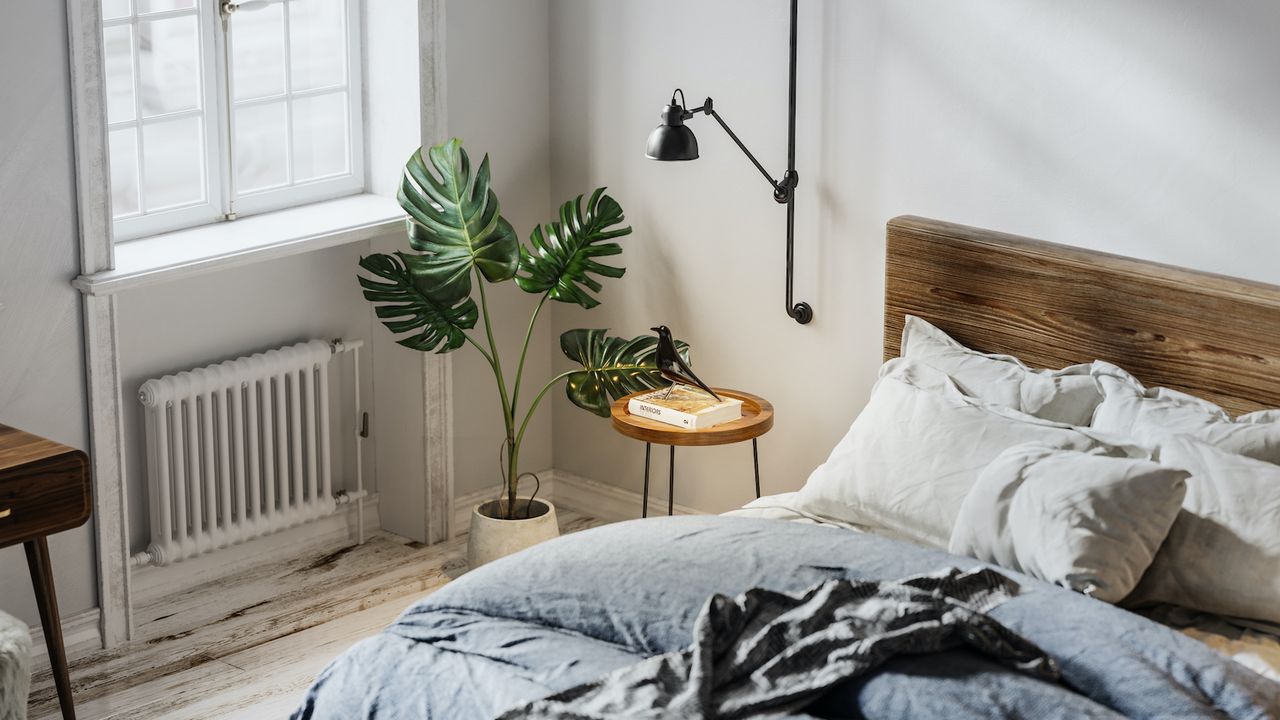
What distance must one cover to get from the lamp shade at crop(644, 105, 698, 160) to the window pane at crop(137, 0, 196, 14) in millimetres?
1325

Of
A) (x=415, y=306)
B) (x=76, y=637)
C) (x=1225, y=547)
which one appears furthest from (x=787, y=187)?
(x=76, y=637)

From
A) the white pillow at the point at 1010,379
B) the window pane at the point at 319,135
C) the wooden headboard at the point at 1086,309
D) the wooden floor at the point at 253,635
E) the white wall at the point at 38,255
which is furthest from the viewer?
the window pane at the point at 319,135

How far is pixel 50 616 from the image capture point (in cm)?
316

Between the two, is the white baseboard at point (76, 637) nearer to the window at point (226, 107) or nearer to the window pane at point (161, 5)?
the window at point (226, 107)

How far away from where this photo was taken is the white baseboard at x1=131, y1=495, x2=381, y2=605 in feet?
13.0

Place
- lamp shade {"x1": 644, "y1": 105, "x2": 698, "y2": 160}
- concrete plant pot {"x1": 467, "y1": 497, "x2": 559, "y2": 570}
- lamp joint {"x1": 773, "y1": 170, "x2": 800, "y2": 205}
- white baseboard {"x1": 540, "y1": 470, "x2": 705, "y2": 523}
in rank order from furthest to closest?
white baseboard {"x1": 540, "y1": 470, "x2": 705, "y2": 523}
concrete plant pot {"x1": 467, "y1": 497, "x2": 559, "y2": 570}
lamp joint {"x1": 773, "y1": 170, "x2": 800, "y2": 205}
lamp shade {"x1": 644, "y1": 105, "x2": 698, "y2": 160}

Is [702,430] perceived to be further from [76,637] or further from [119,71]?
[119,71]

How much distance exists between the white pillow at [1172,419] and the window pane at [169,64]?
2451mm

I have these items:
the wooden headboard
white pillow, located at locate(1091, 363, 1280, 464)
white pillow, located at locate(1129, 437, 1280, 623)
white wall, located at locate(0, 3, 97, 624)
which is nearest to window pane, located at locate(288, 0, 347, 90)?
white wall, located at locate(0, 3, 97, 624)

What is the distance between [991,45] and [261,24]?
1981 millimetres

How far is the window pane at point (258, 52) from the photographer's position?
4.00m

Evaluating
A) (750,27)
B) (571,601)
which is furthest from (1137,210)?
(571,601)

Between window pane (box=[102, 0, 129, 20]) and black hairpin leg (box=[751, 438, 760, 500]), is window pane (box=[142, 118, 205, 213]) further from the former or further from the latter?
black hairpin leg (box=[751, 438, 760, 500])

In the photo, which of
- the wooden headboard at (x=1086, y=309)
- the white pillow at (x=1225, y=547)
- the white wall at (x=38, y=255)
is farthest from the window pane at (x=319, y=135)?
the white pillow at (x=1225, y=547)
